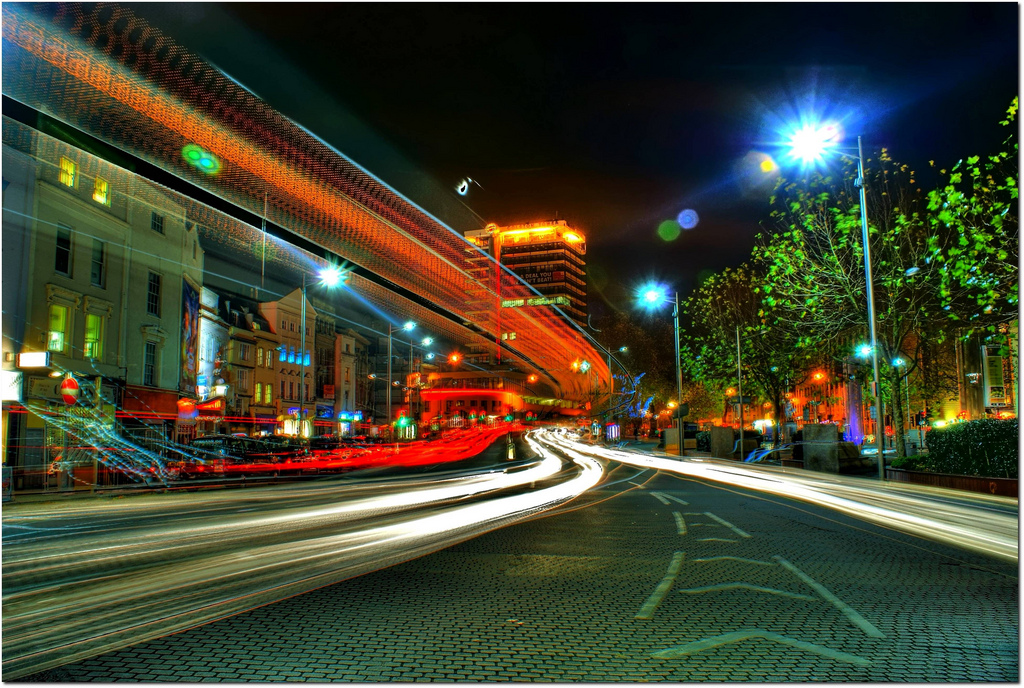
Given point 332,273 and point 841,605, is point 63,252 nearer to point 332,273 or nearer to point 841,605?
point 332,273

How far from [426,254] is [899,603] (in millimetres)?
43519

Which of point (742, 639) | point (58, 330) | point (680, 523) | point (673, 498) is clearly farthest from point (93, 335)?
point (742, 639)

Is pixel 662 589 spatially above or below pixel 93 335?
below

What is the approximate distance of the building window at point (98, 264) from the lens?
27359 mm

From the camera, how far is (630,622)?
558 centimetres

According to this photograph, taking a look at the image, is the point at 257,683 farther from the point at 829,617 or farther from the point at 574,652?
the point at 829,617

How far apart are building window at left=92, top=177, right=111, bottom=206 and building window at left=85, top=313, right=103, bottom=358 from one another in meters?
4.66

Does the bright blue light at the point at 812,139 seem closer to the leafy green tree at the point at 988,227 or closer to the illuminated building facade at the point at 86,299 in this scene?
the leafy green tree at the point at 988,227

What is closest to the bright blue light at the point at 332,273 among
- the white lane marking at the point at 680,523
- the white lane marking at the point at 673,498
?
the white lane marking at the point at 673,498

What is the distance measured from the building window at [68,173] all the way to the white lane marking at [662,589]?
2620cm

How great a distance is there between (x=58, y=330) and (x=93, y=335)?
2.26 meters

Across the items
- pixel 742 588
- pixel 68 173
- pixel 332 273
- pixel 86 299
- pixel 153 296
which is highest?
pixel 68 173

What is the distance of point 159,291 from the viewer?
1276 inches

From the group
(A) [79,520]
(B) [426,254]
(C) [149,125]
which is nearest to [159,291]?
(C) [149,125]
